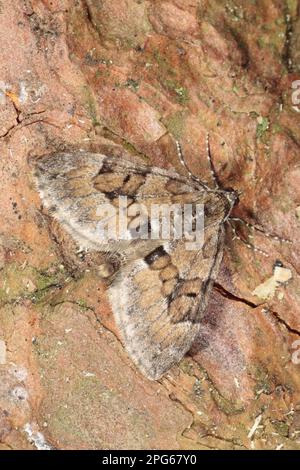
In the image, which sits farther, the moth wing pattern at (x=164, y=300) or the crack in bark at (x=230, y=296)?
the crack in bark at (x=230, y=296)

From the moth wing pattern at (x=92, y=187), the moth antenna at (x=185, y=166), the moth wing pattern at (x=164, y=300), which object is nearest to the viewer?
the moth wing pattern at (x=164, y=300)

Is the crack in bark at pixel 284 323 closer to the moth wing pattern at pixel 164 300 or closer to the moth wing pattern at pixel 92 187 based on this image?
the moth wing pattern at pixel 164 300

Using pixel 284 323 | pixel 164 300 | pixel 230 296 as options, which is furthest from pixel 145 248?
pixel 284 323

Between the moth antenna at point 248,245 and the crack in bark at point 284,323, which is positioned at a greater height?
the moth antenna at point 248,245

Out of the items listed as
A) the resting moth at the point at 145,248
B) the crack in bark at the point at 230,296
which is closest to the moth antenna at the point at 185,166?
the resting moth at the point at 145,248

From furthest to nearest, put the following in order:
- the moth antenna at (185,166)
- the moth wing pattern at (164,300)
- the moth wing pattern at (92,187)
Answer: the moth antenna at (185,166) → the moth wing pattern at (92,187) → the moth wing pattern at (164,300)

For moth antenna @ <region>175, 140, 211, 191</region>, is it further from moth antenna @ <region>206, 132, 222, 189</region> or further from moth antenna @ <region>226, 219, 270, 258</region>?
moth antenna @ <region>226, 219, 270, 258</region>

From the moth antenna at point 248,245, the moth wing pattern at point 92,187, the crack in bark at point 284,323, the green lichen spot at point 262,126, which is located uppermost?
the green lichen spot at point 262,126

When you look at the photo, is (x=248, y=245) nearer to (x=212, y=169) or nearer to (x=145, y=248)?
(x=212, y=169)

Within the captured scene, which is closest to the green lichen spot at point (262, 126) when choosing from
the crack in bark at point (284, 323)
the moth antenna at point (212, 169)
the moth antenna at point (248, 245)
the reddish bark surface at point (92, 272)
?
the reddish bark surface at point (92, 272)

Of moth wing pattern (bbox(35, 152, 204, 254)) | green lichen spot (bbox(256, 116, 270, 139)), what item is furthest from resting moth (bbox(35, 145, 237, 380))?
green lichen spot (bbox(256, 116, 270, 139))
